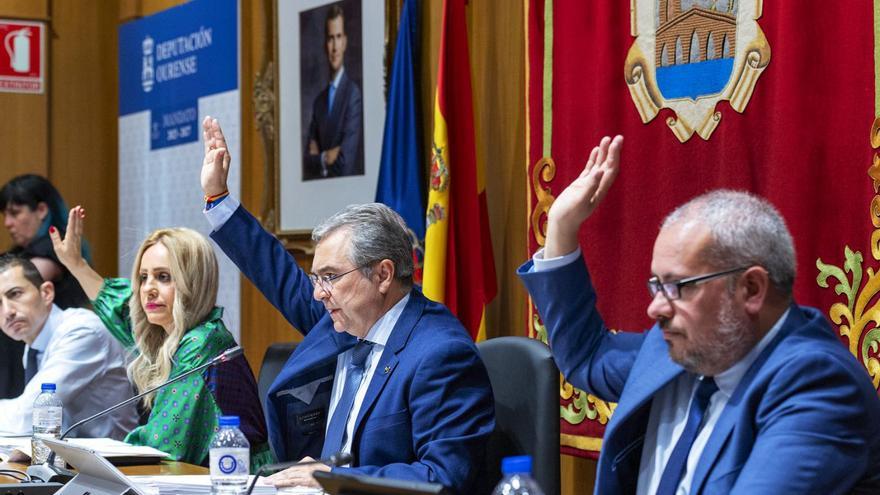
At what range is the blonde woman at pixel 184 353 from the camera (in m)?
3.62

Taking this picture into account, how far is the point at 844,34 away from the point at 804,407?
1.39 m

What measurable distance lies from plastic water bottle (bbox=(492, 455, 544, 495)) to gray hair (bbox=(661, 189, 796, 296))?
0.49m

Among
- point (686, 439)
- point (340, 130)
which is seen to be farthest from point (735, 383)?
point (340, 130)

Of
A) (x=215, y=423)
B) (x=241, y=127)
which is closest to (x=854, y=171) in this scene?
(x=215, y=423)

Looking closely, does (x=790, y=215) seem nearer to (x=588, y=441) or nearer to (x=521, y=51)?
(x=588, y=441)

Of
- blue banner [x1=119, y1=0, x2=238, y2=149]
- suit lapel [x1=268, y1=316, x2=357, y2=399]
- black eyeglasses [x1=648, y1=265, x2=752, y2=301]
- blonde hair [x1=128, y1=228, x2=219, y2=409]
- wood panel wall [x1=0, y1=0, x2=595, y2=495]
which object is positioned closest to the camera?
black eyeglasses [x1=648, y1=265, x2=752, y2=301]

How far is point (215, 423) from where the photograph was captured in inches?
143

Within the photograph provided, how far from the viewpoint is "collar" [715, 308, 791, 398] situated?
2.15 meters

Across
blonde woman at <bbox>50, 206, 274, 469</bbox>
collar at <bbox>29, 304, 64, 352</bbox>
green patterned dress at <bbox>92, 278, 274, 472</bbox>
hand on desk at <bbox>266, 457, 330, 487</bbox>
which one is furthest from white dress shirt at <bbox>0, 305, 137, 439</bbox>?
hand on desk at <bbox>266, 457, 330, 487</bbox>

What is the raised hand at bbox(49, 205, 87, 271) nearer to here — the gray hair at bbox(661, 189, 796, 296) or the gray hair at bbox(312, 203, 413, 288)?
the gray hair at bbox(312, 203, 413, 288)

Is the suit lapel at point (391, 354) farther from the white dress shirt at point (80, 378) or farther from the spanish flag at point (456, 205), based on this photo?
the white dress shirt at point (80, 378)

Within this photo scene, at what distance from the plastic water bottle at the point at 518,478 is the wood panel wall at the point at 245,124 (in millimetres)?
2103

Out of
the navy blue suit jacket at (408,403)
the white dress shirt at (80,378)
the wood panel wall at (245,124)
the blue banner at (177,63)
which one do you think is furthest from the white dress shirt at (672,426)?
the blue banner at (177,63)

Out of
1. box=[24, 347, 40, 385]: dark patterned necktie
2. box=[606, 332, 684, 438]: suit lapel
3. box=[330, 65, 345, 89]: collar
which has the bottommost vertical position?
box=[24, 347, 40, 385]: dark patterned necktie
